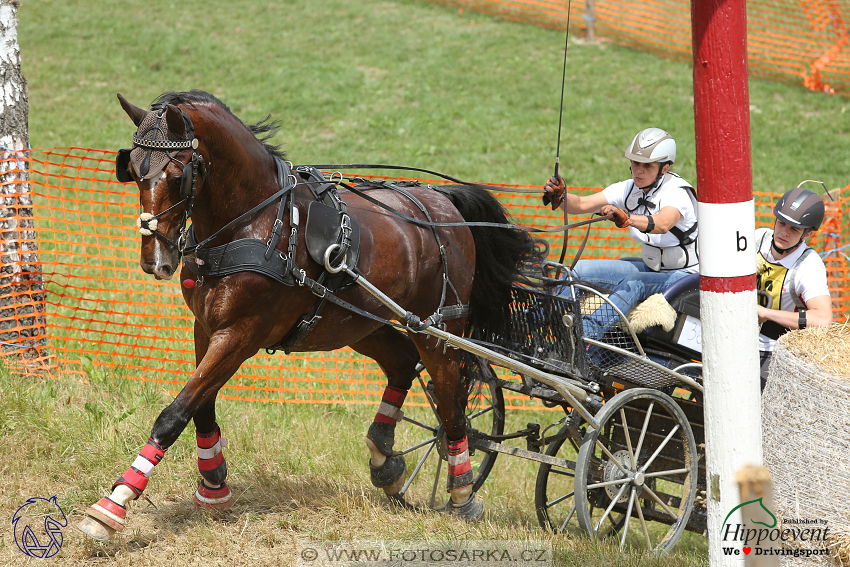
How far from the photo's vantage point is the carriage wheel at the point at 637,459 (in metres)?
3.98

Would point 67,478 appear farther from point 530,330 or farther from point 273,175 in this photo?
point 530,330

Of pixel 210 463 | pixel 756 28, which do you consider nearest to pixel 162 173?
pixel 210 463

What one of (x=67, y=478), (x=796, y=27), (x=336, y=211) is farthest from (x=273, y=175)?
(x=796, y=27)

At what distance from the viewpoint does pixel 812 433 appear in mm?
2850

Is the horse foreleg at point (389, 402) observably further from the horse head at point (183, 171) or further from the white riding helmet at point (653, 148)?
the white riding helmet at point (653, 148)

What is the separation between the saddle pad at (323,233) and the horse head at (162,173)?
0.57 metres

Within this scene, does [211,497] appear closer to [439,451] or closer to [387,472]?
[387,472]

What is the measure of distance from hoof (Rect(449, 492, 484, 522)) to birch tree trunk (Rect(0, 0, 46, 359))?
3.24 m

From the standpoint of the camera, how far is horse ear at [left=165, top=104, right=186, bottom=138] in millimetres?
2930

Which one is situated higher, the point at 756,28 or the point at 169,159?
the point at 756,28

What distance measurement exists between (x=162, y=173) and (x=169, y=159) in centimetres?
6

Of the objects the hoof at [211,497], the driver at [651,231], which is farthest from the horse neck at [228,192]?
the driver at [651,231]

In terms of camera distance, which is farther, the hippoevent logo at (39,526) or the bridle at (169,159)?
the hippoevent logo at (39,526)

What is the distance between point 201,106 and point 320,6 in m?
14.2
